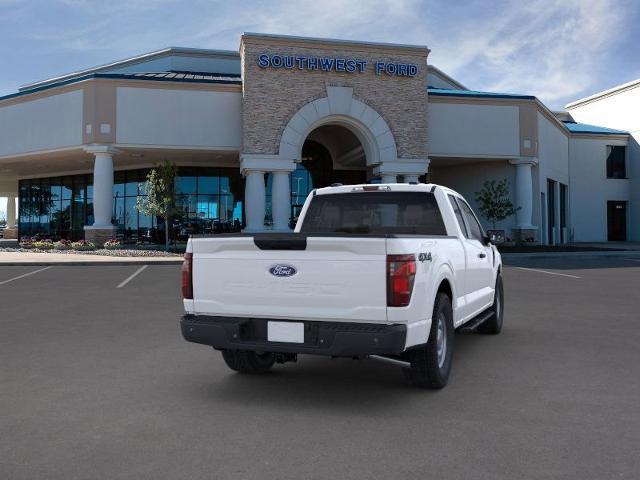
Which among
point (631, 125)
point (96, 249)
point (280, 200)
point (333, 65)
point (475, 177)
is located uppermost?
point (631, 125)

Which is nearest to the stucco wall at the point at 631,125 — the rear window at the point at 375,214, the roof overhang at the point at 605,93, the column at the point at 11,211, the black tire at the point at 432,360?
the roof overhang at the point at 605,93

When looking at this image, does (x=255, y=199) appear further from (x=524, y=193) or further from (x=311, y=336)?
(x=311, y=336)

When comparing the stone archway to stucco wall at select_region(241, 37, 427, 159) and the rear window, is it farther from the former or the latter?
the rear window

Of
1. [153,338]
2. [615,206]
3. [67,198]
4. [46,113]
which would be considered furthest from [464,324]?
[615,206]

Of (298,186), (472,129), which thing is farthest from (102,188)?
(472,129)

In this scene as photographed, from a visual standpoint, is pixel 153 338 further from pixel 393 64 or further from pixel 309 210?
pixel 393 64

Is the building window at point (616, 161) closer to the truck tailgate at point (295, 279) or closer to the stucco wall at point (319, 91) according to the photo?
the stucco wall at point (319, 91)

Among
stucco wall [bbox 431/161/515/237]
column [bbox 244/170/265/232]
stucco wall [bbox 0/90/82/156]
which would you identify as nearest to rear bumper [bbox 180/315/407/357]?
column [bbox 244/170/265/232]

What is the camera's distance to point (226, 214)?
34531mm

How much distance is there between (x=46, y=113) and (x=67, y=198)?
9.77 metres

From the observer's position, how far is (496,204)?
30734mm

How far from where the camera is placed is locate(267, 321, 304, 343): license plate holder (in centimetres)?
498

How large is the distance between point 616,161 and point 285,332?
4340cm

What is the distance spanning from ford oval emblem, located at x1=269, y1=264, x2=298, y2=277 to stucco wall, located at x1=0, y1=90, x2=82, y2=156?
A: 26.5 meters
